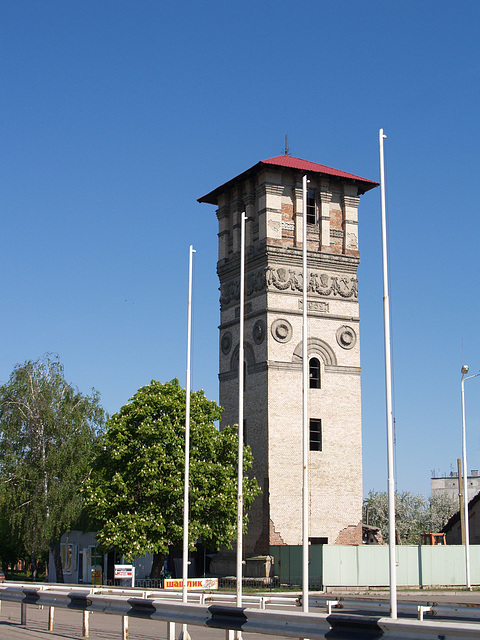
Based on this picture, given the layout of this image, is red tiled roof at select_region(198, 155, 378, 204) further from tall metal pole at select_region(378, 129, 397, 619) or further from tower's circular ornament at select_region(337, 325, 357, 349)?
tall metal pole at select_region(378, 129, 397, 619)

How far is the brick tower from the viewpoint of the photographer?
48.2m

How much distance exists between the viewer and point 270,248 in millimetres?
50188

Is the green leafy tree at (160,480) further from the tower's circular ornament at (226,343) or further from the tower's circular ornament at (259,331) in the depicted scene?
the tower's circular ornament at (226,343)

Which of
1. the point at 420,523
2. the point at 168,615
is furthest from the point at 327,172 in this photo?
the point at 420,523

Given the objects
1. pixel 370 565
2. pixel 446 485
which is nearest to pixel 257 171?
pixel 370 565

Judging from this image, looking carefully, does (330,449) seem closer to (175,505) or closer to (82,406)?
(175,505)

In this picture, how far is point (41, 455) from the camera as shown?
5347 cm

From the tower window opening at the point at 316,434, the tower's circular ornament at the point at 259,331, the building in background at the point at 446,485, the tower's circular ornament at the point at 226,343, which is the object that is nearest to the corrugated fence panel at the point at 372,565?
the tower window opening at the point at 316,434

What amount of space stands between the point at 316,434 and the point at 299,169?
1563 cm

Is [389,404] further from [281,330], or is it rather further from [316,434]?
[316,434]

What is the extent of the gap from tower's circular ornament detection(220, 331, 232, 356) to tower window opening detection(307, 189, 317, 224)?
8.58 metres

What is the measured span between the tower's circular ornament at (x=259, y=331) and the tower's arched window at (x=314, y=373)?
329 centimetres

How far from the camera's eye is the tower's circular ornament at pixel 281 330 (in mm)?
49656

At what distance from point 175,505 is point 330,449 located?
11.6 meters
